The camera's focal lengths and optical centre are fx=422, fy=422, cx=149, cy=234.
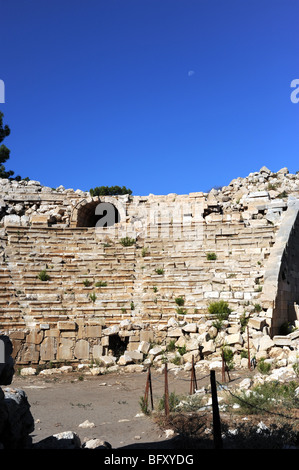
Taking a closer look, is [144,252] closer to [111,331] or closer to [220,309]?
[111,331]


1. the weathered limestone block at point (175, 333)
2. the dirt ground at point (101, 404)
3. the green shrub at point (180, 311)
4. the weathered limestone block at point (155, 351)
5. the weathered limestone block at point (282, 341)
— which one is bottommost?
the dirt ground at point (101, 404)

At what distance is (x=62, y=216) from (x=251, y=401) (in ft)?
50.6

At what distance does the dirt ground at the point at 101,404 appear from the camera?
6438 mm

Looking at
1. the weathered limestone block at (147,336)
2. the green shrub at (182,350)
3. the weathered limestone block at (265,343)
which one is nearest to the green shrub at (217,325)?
the green shrub at (182,350)

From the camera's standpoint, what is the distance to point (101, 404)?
28.3ft

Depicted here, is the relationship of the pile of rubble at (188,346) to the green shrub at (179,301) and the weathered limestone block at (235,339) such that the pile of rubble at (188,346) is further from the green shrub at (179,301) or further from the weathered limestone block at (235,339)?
the green shrub at (179,301)

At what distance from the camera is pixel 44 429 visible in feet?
22.7

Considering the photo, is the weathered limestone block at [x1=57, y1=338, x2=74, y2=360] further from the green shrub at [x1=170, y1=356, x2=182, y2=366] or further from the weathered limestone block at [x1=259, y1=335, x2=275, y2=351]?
the weathered limestone block at [x1=259, y1=335, x2=275, y2=351]

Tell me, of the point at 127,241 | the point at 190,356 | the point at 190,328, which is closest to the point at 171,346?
the point at 190,328

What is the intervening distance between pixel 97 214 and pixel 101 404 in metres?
14.6

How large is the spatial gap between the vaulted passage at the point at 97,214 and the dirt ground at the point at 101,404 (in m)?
10.8
